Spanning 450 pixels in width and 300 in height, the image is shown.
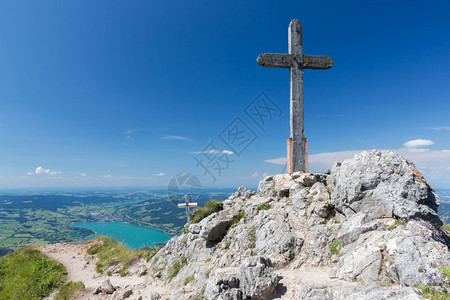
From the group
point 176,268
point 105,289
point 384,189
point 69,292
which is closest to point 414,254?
point 384,189

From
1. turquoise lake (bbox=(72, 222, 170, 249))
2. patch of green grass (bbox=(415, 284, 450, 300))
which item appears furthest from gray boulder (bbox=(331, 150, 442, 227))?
turquoise lake (bbox=(72, 222, 170, 249))

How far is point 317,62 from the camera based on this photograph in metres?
10.9

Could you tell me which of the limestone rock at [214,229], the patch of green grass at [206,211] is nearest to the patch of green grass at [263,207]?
the limestone rock at [214,229]

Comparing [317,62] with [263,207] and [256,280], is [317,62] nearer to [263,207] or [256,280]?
[263,207]

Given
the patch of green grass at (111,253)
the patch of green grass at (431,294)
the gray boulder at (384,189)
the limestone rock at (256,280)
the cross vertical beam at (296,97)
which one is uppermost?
the cross vertical beam at (296,97)

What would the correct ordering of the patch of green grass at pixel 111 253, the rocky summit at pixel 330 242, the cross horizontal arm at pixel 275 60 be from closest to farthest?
the rocky summit at pixel 330 242 → the cross horizontal arm at pixel 275 60 → the patch of green grass at pixel 111 253

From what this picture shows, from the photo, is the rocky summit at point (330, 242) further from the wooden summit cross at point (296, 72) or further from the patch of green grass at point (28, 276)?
the patch of green grass at point (28, 276)

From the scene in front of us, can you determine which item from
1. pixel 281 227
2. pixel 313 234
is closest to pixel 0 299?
pixel 281 227

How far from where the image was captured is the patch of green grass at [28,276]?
41.9 ft

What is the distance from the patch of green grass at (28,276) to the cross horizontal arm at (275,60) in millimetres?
19003

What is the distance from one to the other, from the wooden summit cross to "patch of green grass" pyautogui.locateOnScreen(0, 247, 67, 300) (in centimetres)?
1710

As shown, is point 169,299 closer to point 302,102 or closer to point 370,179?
point 370,179

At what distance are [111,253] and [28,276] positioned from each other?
5405 mm

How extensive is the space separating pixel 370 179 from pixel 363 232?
5.30 ft
